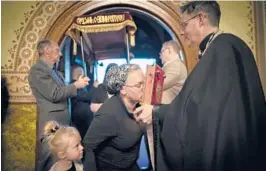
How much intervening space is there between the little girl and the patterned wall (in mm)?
1524

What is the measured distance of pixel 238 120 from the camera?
A: 1.60 meters

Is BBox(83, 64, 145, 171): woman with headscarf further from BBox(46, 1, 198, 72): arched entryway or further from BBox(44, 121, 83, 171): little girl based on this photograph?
BBox(46, 1, 198, 72): arched entryway

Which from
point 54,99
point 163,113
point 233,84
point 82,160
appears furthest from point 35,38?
point 233,84

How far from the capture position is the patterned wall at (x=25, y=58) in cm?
366

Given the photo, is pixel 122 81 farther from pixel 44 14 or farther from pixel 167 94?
pixel 44 14

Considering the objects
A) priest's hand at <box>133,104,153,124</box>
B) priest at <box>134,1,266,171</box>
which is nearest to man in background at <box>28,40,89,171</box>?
Answer: priest's hand at <box>133,104,153,124</box>

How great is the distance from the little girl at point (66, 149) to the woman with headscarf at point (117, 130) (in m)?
0.10

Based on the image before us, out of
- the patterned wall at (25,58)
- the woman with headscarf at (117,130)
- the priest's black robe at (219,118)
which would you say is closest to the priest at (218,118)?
the priest's black robe at (219,118)

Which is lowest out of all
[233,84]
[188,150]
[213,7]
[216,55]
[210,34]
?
[188,150]

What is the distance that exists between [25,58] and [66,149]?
73.6 inches

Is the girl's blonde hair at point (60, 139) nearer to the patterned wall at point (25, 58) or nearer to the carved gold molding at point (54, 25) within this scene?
the patterned wall at point (25, 58)

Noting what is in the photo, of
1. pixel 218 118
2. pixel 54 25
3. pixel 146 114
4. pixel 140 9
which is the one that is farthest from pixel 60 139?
pixel 140 9

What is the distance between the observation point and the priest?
1.60m

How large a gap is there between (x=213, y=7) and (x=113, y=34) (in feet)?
6.99
